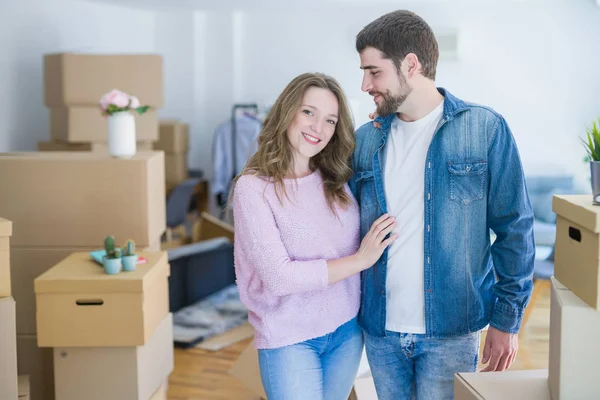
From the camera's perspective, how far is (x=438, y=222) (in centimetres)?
177

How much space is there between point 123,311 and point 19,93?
2.86 meters

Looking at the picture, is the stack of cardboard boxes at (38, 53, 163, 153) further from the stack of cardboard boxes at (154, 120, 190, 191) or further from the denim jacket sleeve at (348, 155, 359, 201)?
the denim jacket sleeve at (348, 155, 359, 201)

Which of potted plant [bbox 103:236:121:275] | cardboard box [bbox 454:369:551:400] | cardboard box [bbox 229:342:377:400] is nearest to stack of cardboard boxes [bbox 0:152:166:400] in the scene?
potted plant [bbox 103:236:121:275]

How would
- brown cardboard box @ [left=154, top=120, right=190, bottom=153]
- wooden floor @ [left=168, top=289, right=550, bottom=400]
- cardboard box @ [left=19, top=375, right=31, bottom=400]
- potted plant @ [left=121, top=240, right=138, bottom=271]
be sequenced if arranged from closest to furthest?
cardboard box @ [left=19, top=375, right=31, bottom=400]
potted plant @ [left=121, top=240, right=138, bottom=271]
wooden floor @ [left=168, top=289, right=550, bottom=400]
brown cardboard box @ [left=154, top=120, right=190, bottom=153]

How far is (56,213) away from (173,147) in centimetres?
342

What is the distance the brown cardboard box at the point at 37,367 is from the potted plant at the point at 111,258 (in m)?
0.62

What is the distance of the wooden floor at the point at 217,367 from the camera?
11.9 ft

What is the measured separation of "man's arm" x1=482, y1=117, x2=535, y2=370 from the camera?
173 cm

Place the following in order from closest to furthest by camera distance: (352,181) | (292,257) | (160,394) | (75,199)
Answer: (292,257), (352,181), (160,394), (75,199)

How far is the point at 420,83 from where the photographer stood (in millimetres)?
1794

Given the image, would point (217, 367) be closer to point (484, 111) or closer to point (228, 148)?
point (484, 111)

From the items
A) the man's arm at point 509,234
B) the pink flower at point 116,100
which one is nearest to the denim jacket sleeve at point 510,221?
the man's arm at point 509,234

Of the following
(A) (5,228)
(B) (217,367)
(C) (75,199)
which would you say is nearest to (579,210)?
(A) (5,228)

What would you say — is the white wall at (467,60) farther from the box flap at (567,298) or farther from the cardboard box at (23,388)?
the box flap at (567,298)
